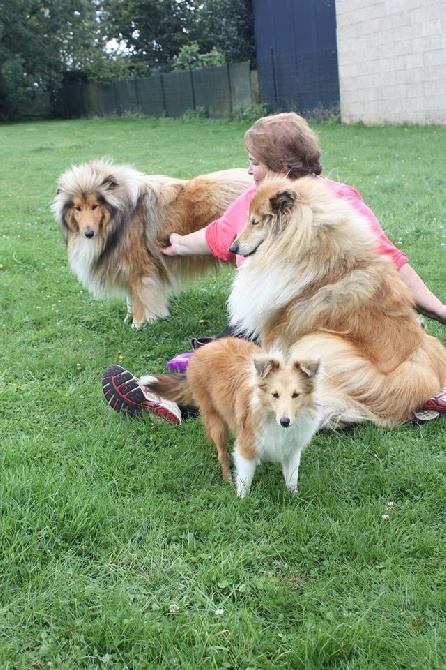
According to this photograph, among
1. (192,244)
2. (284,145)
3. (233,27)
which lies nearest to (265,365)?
(284,145)

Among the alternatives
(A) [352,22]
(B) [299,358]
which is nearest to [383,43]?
(A) [352,22]

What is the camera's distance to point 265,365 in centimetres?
294

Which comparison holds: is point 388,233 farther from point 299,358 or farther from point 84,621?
point 84,621

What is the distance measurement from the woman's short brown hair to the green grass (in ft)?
5.72

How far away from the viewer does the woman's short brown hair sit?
423 cm

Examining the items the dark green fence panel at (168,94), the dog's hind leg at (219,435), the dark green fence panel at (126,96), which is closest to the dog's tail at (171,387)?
the dog's hind leg at (219,435)

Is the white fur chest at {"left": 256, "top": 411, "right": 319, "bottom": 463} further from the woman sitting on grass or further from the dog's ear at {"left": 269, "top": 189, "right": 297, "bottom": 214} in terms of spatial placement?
the dog's ear at {"left": 269, "top": 189, "right": 297, "bottom": 214}

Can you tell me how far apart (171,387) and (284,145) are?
1713 millimetres

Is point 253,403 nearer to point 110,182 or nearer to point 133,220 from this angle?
point 133,220

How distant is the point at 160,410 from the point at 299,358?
128 cm

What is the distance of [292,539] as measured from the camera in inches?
117

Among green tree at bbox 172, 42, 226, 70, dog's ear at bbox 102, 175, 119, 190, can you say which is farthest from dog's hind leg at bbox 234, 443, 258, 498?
green tree at bbox 172, 42, 226, 70

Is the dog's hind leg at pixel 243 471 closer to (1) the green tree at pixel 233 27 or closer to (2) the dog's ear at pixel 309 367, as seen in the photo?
(2) the dog's ear at pixel 309 367

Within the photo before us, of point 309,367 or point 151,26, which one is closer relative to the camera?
point 309,367
